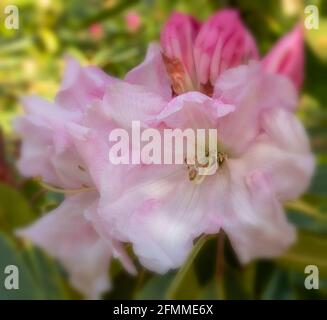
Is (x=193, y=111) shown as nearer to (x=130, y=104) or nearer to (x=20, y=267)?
(x=130, y=104)

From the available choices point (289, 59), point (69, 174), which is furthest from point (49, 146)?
point (289, 59)

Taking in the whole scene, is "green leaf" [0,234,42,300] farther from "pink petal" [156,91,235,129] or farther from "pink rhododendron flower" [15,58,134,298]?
"pink petal" [156,91,235,129]

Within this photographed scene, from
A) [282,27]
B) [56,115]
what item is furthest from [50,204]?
[282,27]

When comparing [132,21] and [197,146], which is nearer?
[197,146]

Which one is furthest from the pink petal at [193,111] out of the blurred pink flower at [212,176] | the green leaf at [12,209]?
the green leaf at [12,209]

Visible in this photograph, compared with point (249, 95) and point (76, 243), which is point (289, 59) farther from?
point (76, 243)

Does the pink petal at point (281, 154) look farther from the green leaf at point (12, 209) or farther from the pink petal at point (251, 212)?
the green leaf at point (12, 209)

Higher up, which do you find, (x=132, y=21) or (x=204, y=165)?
(x=132, y=21)
